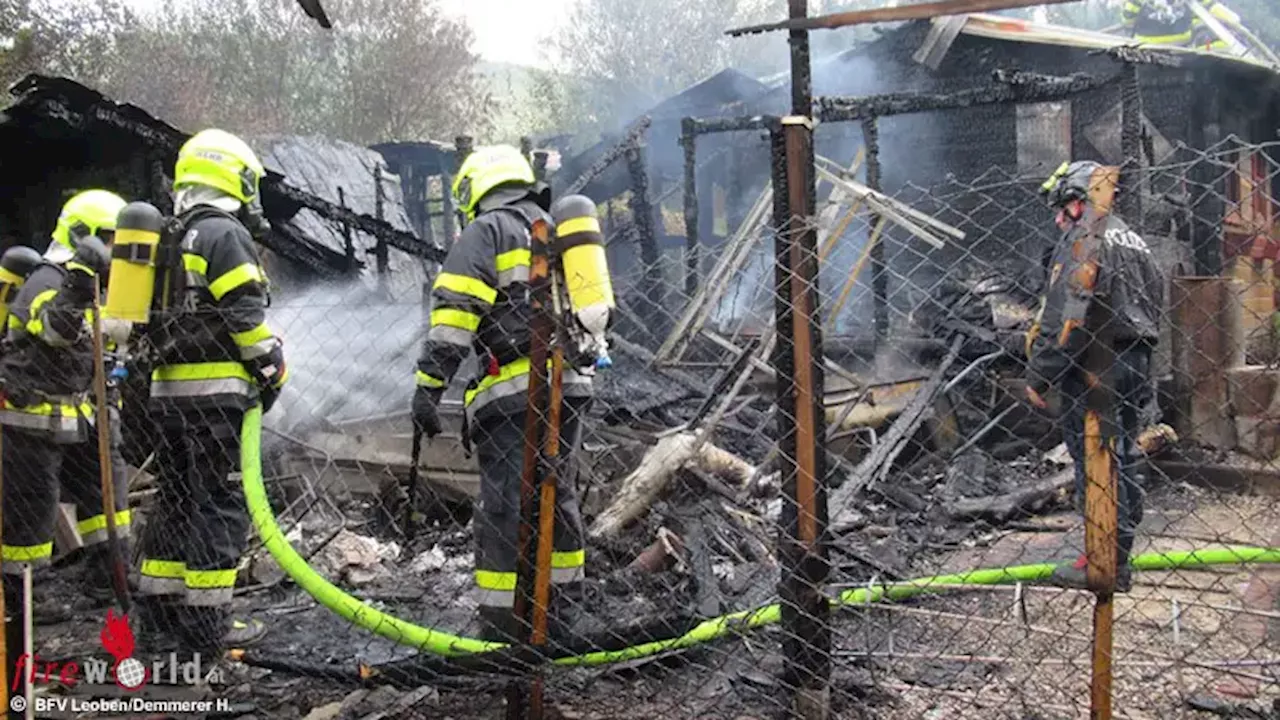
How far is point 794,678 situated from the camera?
9.59 ft

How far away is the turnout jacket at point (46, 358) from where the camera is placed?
450cm

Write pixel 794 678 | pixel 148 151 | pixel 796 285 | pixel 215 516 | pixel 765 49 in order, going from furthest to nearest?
pixel 765 49 → pixel 148 151 → pixel 215 516 → pixel 794 678 → pixel 796 285

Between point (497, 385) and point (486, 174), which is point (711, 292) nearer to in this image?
point (486, 174)

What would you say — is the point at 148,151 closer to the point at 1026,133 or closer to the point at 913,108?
the point at 913,108

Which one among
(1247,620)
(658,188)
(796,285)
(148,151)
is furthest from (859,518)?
(658,188)

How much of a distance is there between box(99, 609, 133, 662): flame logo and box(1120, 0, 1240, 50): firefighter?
13843 millimetres

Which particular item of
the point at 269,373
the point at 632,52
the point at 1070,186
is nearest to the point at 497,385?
the point at 269,373

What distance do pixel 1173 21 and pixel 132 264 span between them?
1415 cm

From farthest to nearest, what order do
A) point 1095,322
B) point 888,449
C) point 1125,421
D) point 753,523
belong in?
point 888,449 → point 753,523 → point 1125,421 → point 1095,322

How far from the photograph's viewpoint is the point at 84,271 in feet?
15.0

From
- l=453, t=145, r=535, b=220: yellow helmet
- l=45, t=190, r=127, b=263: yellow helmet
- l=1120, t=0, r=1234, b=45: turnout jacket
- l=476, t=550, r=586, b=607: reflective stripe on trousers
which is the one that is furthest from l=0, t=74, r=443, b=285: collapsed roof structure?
l=1120, t=0, r=1234, b=45: turnout jacket

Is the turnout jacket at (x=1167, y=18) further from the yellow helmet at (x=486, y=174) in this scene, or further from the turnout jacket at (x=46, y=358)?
the turnout jacket at (x=46, y=358)

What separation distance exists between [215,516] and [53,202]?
8.03m

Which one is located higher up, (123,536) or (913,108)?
(913,108)
